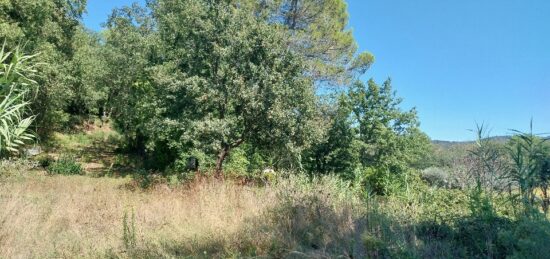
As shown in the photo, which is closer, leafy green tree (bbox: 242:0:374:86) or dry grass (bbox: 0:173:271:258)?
dry grass (bbox: 0:173:271:258)

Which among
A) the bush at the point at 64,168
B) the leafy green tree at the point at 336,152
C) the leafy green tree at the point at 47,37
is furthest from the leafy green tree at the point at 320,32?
the bush at the point at 64,168

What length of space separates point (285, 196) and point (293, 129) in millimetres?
4798

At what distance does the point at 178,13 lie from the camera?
46.0 feet

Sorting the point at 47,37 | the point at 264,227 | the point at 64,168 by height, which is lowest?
the point at 264,227

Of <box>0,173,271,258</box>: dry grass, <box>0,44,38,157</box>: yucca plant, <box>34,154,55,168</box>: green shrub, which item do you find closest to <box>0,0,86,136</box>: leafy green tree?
<box>34,154,55,168</box>: green shrub

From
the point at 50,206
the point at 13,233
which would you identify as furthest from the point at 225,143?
the point at 13,233

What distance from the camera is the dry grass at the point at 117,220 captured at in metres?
5.08

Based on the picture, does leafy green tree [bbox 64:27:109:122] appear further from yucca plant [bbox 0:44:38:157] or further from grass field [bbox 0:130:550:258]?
yucca plant [bbox 0:44:38:157]

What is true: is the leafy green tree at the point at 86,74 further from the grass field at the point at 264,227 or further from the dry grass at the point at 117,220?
the grass field at the point at 264,227

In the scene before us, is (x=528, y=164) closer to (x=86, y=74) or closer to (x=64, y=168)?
(x=64, y=168)

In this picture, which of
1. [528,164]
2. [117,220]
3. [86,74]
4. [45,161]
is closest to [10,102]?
[117,220]

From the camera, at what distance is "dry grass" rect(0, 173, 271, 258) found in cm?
508

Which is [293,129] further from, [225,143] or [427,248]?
[427,248]

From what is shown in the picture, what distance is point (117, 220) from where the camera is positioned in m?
6.61
